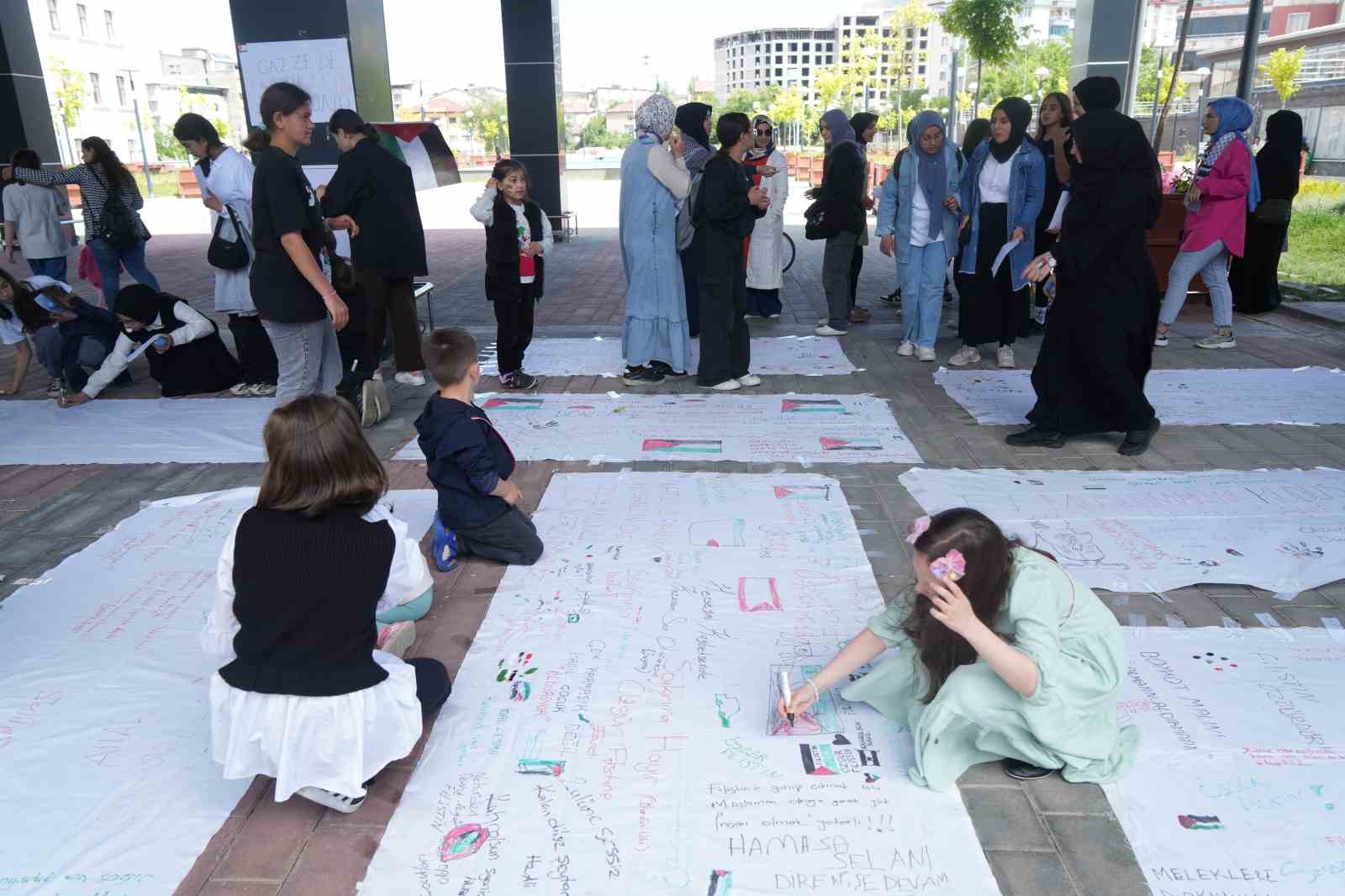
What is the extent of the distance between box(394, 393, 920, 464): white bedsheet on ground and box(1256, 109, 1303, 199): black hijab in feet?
14.5

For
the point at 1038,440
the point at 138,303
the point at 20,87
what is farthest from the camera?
the point at 20,87

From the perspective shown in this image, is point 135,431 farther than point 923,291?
No

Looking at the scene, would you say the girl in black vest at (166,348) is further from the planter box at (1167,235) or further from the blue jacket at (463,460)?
the planter box at (1167,235)

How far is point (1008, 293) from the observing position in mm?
5875

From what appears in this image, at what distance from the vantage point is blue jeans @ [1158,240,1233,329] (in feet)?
19.9

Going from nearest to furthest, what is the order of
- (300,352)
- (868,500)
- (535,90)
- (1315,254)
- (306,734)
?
(306,734) < (868,500) < (300,352) < (1315,254) < (535,90)

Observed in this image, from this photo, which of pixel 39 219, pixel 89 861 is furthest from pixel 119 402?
pixel 89 861

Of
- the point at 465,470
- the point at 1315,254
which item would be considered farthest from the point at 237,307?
the point at 1315,254

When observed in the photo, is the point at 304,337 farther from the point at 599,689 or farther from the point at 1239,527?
the point at 1239,527

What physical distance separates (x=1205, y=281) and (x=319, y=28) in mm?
6596

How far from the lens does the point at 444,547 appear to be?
3.26 metres

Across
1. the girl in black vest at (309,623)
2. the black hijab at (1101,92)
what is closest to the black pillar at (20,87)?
the black hijab at (1101,92)

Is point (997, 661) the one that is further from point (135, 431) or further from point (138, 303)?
point (138, 303)

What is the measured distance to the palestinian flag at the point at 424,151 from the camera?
7066 millimetres
